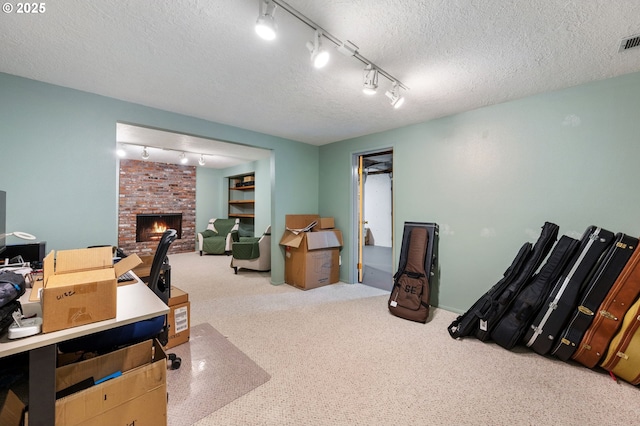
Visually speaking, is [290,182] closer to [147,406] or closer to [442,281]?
[442,281]

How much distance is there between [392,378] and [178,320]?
1.86 meters

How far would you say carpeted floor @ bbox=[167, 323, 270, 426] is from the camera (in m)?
1.57

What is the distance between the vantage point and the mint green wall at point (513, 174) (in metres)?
2.17

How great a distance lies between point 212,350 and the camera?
86.6 inches

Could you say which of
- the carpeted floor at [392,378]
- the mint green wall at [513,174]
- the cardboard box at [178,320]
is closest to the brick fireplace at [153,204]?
the carpeted floor at [392,378]

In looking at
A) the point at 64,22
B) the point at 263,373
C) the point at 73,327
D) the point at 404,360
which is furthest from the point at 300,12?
the point at 404,360

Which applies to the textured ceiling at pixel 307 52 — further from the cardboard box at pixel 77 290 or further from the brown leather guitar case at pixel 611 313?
the brown leather guitar case at pixel 611 313

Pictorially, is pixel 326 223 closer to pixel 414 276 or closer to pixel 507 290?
pixel 414 276

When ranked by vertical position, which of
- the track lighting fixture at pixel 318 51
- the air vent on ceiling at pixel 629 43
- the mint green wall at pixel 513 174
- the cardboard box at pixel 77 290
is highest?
the air vent on ceiling at pixel 629 43

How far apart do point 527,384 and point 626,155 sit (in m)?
2.06

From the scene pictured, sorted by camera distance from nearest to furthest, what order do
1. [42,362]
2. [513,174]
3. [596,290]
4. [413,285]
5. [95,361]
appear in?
[42,362] < [95,361] < [596,290] < [513,174] < [413,285]

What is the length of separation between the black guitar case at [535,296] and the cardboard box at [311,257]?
2.41 metres

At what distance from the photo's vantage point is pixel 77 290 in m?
1.06

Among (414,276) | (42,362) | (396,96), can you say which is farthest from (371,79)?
(42,362)
